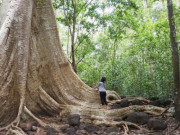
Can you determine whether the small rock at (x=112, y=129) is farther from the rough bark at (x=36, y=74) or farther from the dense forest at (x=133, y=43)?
the dense forest at (x=133, y=43)

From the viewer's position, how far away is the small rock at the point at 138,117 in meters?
4.45

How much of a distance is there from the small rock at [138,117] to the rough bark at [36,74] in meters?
0.25

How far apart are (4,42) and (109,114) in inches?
130

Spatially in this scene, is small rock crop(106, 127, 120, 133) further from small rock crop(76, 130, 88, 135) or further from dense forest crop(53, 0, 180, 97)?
dense forest crop(53, 0, 180, 97)

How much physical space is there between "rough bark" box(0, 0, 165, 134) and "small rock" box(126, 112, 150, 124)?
0.25m

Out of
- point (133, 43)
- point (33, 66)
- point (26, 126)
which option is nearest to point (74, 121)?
point (26, 126)

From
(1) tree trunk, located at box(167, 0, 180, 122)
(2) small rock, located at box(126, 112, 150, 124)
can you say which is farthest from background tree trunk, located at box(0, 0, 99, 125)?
(1) tree trunk, located at box(167, 0, 180, 122)

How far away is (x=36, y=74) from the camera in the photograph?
548cm

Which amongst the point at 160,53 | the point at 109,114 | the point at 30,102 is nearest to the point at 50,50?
the point at 30,102

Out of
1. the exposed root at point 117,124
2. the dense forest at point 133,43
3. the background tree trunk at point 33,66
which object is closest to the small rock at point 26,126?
the background tree trunk at point 33,66

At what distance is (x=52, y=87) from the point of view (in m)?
5.75

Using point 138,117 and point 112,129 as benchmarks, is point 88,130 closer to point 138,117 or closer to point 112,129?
point 112,129

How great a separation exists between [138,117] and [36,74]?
3.07 m

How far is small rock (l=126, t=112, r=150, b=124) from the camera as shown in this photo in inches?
175
